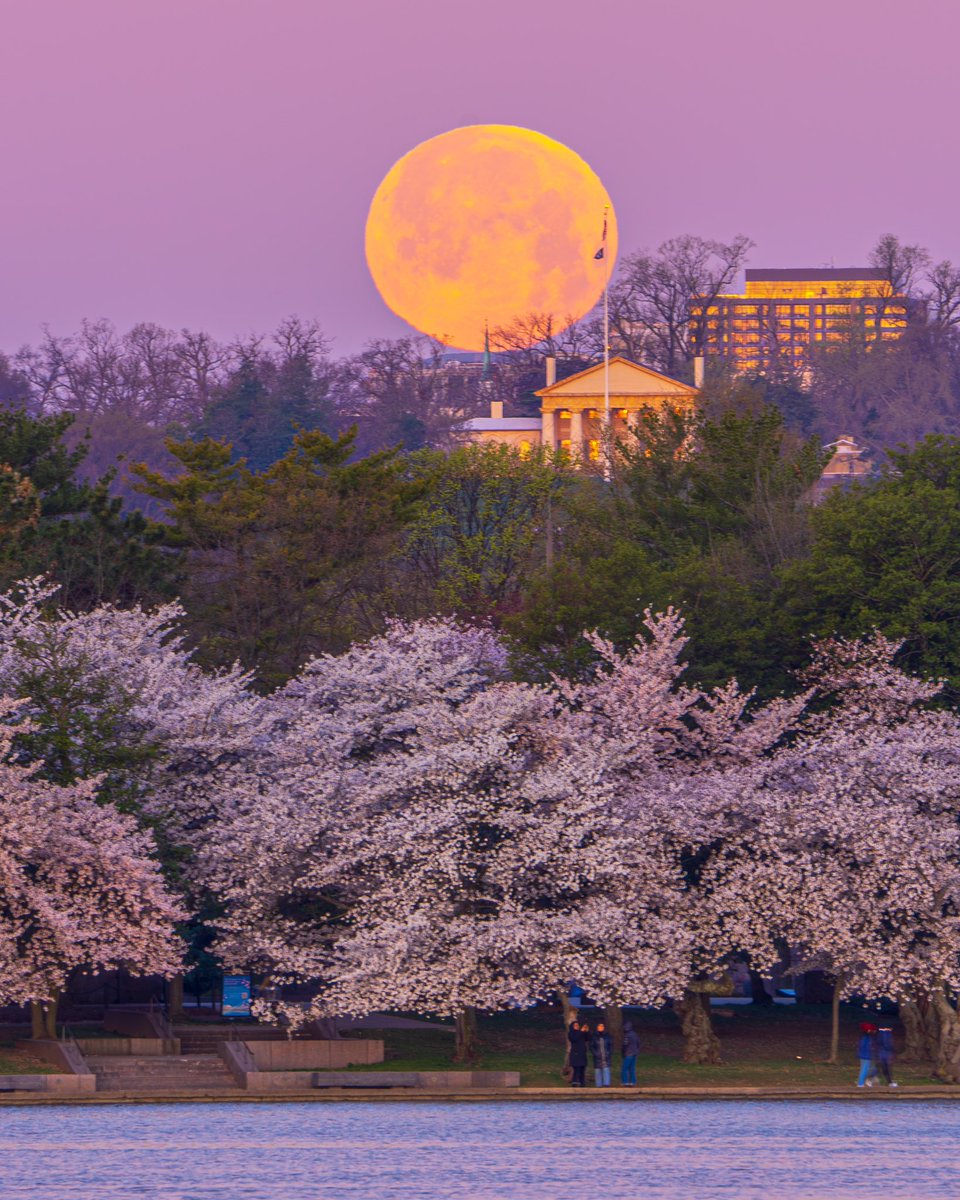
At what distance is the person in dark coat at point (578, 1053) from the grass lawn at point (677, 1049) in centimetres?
76

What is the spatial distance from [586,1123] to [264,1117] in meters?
6.10

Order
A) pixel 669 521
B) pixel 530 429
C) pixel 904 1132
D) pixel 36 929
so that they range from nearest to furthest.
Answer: pixel 904 1132, pixel 36 929, pixel 669 521, pixel 530 429

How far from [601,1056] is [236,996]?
9.85m

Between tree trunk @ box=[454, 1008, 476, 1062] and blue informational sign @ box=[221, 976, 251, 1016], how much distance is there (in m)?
5.51

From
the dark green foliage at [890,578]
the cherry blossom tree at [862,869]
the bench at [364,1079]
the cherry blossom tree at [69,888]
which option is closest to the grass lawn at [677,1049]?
the cherry blossom tree at [862,869]

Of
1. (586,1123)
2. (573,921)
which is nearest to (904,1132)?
(586,1123)

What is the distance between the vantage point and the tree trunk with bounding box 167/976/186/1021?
171ft

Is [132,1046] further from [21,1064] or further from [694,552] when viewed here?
[694,552]

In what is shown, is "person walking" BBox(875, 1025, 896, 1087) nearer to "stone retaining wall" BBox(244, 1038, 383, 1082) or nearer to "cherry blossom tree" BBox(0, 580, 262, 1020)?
"stone retaining wall" BBox(244, 1038, 383, 1082)

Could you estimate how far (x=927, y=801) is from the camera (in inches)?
2031

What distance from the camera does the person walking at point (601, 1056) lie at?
151 ft

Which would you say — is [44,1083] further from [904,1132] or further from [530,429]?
[530,429]

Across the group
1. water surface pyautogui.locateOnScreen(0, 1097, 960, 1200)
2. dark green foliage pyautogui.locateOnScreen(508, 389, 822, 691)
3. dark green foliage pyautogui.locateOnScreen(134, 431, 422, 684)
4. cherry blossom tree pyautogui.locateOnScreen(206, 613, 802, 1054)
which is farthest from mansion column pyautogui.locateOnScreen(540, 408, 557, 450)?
water surface pyautogui.locateOnScreen(0, 1097, 960, 1200)

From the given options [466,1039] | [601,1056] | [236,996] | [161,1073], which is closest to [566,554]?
[236,996]
